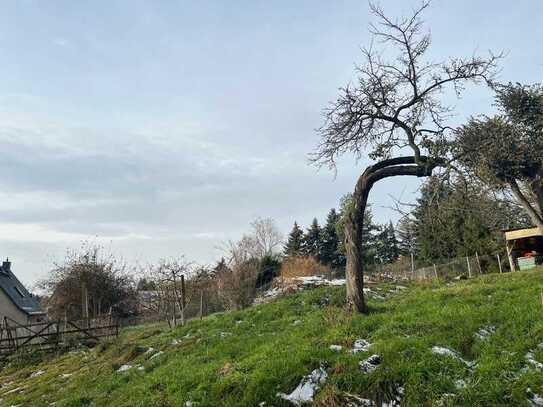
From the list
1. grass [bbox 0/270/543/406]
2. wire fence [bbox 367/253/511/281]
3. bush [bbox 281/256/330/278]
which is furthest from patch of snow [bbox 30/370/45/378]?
wire fence [bbox 367/253/511/281]

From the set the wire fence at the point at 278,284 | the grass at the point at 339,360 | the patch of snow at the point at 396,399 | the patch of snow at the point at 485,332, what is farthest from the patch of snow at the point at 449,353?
the wire fence at the point at 278,284

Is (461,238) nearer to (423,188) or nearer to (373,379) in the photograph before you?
(423,188)

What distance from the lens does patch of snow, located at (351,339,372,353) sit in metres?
7.02

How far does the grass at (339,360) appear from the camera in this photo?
5816 millimetres

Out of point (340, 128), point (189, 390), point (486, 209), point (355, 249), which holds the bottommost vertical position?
point (189, 390)

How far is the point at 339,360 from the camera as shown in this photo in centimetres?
664

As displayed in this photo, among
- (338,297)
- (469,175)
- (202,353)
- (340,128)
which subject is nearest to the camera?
(202,353)

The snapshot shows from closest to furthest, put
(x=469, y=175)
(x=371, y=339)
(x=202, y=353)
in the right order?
(x=371, y=339), (x=202, y=353), (x=469, y=175)

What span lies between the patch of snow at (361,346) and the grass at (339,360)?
0.54 ft

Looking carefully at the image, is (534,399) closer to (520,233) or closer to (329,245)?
(520,233)

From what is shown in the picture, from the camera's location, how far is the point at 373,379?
6.02 meters

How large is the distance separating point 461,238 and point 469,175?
19661 millimetres

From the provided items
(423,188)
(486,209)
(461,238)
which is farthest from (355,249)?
(461,238)

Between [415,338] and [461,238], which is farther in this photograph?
[461,238]
